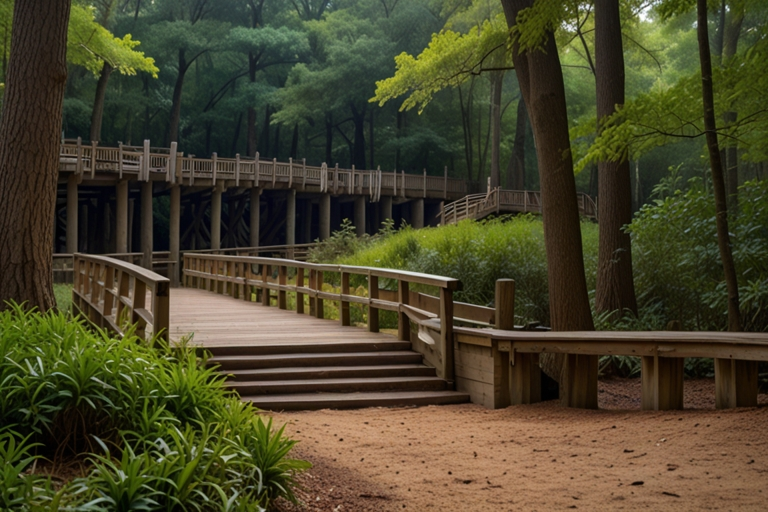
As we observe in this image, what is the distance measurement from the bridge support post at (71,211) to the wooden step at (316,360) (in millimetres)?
17573

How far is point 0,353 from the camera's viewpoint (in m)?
4.96

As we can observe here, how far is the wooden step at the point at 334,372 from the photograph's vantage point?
855cm

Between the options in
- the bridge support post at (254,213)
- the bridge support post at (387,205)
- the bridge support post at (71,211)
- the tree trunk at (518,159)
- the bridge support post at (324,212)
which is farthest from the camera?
the tree trunk at (518,159)

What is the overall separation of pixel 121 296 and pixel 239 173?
2094 cm

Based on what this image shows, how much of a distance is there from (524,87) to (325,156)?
1772 inches

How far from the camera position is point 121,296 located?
9.23 metres

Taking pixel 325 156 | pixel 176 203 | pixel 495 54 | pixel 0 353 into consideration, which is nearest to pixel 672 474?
pixel 0 353

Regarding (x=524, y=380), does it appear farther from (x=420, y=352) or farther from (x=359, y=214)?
(x=359, y=214)

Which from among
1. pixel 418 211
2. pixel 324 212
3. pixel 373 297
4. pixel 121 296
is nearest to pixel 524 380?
pixel 373 297

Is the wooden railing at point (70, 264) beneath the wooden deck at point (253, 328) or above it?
above

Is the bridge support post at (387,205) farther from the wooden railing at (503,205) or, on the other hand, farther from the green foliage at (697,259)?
the green foliage at (697,259)

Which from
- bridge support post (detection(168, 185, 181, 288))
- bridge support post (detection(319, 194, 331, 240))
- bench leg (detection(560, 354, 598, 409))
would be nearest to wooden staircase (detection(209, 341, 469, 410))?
bench leg (detection(560, 354, 598, 409))

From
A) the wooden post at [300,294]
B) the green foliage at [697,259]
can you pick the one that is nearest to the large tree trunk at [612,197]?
the green foliage at [697,259]

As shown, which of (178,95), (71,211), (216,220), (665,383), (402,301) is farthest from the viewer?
(178,95)
